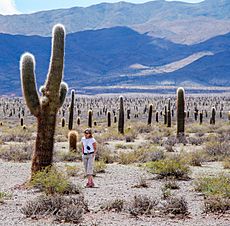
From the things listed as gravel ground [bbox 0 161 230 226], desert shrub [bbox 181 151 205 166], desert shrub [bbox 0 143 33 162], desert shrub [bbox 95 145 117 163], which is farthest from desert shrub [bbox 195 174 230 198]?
desert shrub [bbox 0 143 33 162]

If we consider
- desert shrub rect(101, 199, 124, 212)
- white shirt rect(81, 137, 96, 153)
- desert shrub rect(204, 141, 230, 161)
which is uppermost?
white shirt rect(81, 137, 96, 153)

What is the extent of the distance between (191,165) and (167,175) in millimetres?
3946

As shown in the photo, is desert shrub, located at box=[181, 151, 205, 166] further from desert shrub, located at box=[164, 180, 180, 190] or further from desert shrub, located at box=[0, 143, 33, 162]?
desert shrub, located at box=[0, 143, 33, 162]

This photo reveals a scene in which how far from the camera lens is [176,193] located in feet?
47.8

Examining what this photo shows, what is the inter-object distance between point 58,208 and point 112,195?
8.83 ft

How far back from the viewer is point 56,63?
16672 millimetres

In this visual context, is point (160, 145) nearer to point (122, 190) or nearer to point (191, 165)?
point (191, 165)

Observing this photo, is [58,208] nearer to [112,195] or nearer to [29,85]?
[112,195]

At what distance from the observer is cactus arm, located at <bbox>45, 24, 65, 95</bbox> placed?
16453 mm

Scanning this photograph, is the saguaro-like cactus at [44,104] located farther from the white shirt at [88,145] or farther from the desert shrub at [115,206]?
the desert shrub at [115,206]

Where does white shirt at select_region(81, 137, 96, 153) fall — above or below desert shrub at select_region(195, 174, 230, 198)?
above

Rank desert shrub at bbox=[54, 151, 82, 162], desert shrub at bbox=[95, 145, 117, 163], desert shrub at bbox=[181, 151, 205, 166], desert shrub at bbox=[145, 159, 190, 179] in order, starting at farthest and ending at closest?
desert shrub at bbox=[54, 151, 82, 162], desert shrub at bbox=[95, 145, 117, 163], desert shrub at bbox=[181, 151, 205, 166], desert shrub at bbox=[145, 159, 190, 179]

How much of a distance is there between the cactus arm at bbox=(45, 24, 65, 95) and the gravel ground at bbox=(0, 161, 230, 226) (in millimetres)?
2770

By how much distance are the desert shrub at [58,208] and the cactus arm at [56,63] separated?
4469 millimetres
